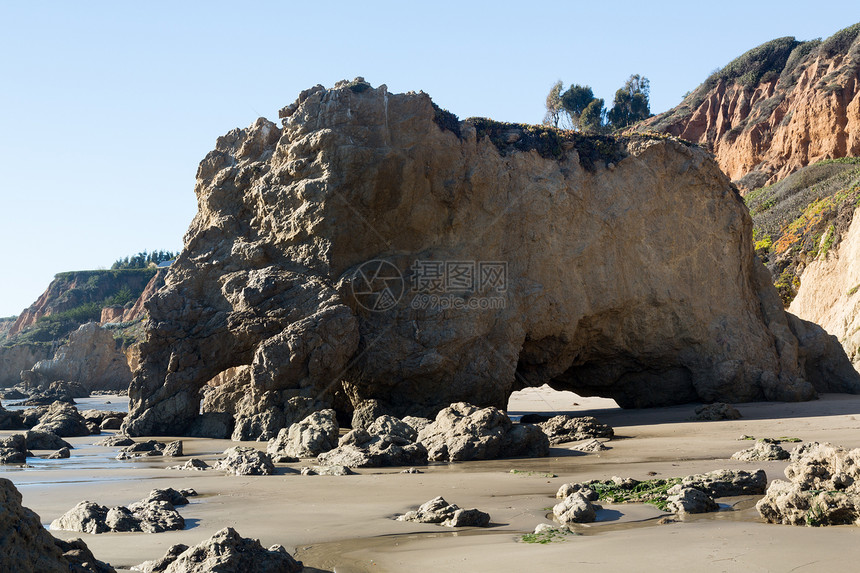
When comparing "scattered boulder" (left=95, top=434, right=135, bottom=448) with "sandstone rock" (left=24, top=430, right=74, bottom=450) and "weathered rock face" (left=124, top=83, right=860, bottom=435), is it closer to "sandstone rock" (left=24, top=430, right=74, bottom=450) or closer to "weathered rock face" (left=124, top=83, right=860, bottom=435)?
"sandstone rock" (left=24, top=430, right=74, bottom=450)

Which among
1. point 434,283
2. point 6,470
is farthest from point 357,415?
point 6,470

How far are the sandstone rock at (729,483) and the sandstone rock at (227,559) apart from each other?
13.4 ft

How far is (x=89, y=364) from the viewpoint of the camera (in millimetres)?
48469

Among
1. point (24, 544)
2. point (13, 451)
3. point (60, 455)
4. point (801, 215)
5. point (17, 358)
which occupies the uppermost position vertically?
point (801, 215)

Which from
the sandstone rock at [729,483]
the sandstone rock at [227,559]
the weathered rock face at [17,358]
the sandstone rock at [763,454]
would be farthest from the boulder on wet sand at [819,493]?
the weathered rock face at [17,358]

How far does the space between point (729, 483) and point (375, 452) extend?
198 inches

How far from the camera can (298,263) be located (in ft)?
53.7

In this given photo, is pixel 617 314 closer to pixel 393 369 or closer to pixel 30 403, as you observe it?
pixel 393 369

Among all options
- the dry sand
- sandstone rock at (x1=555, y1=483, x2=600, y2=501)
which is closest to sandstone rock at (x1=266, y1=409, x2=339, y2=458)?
the dry sand

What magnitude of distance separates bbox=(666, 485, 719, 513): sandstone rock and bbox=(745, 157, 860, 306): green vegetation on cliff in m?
24.6

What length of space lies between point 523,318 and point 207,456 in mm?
7703

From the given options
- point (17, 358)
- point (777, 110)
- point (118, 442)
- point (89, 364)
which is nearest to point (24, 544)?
point (118, 442)

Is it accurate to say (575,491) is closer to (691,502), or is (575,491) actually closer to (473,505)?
(473,505)

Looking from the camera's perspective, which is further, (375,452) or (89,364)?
(89,364)
